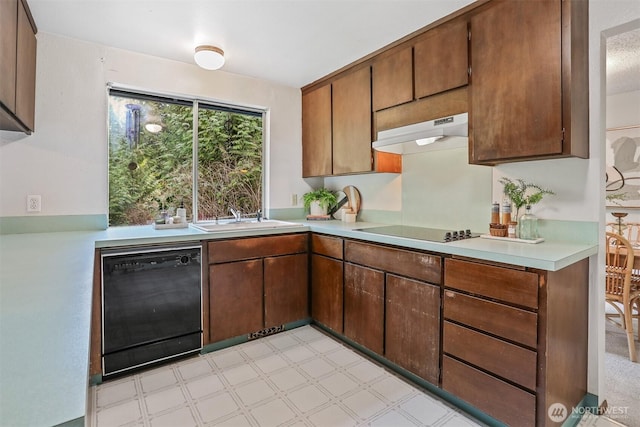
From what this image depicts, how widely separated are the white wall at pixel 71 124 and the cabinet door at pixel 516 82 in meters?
2.32

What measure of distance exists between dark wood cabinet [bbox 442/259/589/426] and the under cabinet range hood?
859mm

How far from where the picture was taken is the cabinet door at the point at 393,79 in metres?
2.40

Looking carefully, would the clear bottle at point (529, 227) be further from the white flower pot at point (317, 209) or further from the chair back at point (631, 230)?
the chair back at point (631, 230)

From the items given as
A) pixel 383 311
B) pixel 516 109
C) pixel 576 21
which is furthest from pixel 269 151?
pixel 576 21

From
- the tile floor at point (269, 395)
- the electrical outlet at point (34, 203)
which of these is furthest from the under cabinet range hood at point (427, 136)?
the electrical outlet at point (34, 203)

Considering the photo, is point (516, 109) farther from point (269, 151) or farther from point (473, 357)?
point (269, 151)

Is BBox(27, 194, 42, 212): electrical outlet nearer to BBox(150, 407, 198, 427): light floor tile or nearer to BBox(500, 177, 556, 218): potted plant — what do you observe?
BBox(150, 407, 198, 427): light floor tile

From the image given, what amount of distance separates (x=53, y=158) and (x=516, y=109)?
306 centimetres

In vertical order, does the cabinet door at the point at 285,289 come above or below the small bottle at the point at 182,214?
below

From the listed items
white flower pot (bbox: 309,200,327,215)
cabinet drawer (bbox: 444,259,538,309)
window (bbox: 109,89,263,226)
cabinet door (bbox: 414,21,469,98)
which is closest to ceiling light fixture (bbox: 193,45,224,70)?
window (bbox: 109,89,263,226)

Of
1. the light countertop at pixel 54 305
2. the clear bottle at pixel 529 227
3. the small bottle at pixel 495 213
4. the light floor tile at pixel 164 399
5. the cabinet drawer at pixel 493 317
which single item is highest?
the small bottle at pixel 495 213

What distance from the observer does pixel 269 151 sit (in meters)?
3.40

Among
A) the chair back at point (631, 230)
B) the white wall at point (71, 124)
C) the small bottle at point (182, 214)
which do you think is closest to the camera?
the white wall at point (71, 124)

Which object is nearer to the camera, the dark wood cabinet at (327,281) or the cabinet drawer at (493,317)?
the cabinet drawer at (493,317)
